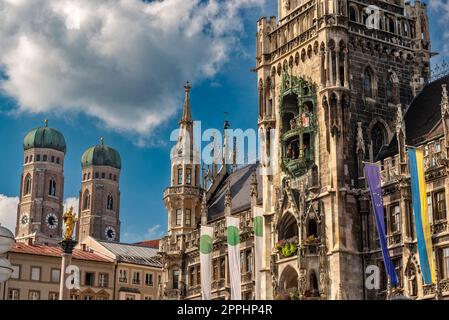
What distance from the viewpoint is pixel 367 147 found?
52719 mm

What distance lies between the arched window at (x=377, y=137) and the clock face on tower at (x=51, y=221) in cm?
15355

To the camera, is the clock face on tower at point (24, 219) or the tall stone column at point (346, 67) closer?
the tall stone column at point (346, 67)

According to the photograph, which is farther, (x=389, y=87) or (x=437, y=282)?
(x=389, y=87)

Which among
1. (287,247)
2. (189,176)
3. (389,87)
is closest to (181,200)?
(189,176)

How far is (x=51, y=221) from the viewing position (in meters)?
198

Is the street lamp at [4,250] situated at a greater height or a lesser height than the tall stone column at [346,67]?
lesser

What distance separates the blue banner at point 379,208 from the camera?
45500 mm

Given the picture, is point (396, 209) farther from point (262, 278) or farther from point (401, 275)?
point (262, 278)

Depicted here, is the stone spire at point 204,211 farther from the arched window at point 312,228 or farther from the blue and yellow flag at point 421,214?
the blue and yellow flag at point 421,214

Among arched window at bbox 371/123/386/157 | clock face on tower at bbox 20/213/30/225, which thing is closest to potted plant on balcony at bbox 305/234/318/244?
arched window at bbox 371/123/386/157

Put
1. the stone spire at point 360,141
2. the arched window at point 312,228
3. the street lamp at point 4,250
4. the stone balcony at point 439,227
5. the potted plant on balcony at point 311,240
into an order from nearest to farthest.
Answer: the street lamp at point 4,250, the stone balcony at point 439,227, the potted plant on balcony at point 311,240, the stone spire at point 360,141, the arched window at point 312,228

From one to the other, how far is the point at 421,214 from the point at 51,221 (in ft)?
538

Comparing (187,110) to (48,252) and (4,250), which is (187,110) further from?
(4,250)

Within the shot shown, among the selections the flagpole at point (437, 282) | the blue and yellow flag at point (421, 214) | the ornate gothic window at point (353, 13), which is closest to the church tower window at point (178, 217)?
the ornate gothic window at point (353, 13)
